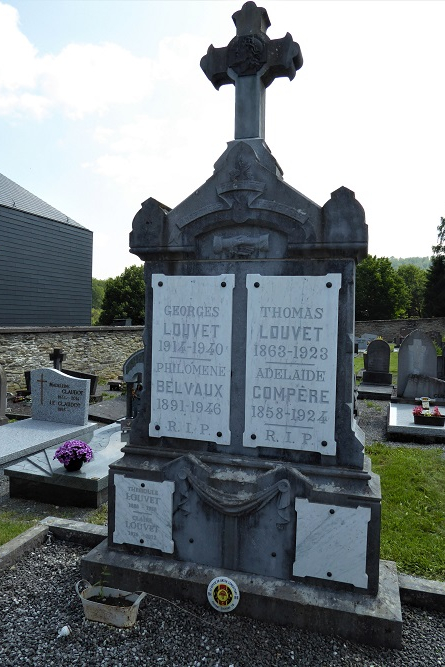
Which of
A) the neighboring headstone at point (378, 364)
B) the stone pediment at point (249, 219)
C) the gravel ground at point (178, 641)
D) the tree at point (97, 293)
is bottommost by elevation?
the gravel ground at point (178, 641)

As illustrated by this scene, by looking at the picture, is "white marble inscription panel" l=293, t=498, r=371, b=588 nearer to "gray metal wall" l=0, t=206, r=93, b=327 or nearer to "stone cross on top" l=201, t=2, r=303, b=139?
"stone cross on top" l=201, t=2, r=303, b=139

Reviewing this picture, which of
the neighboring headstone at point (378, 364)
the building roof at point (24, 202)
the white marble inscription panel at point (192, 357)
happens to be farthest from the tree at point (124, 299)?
the white marble inscription panel at point (192, 357)

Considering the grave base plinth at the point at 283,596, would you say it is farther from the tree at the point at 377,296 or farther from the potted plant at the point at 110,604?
the tree at the point at 377,296

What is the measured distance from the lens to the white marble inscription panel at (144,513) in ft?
12.5

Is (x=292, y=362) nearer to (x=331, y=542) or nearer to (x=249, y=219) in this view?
(x=249, y=219)

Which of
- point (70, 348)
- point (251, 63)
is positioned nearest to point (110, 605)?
point (251, 63)

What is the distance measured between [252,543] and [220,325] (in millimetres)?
1824

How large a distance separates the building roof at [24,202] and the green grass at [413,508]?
20.7m

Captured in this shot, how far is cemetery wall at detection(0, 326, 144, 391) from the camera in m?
15.0

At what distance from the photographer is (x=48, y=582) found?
376cm

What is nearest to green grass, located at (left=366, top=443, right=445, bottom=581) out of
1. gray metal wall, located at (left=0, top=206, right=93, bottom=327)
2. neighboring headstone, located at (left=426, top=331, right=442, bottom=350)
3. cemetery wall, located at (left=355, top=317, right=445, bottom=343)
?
gray metal wall, located at (left=0, top=206, right=93, bottom=327)

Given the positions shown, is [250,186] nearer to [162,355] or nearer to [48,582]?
[162,355]

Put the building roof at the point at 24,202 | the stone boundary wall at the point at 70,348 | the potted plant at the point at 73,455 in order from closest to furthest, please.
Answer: the potted plant at the point at 73,455 → the stone boundary wall at the point at 70,348 → the building roof at the point at 24,202

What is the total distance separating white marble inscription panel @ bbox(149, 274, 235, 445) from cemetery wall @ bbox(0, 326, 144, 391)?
12.6m
